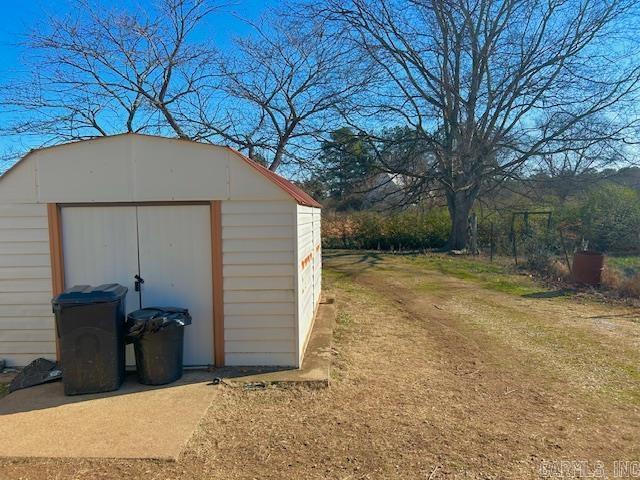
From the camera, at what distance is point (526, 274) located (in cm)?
1243

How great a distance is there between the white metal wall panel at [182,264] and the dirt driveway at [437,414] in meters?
0.84

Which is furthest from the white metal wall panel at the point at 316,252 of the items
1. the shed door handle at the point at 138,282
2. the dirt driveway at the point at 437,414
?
the shed door handle at the point at 138,282

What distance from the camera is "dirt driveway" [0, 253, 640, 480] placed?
300 centimetres

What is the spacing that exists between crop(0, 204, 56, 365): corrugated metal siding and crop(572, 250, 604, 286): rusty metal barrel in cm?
1097

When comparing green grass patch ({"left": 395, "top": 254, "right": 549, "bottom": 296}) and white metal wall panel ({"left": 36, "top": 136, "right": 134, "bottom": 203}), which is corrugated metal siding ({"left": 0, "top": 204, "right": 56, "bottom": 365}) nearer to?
white metal wall panel ({"left": 36, "top": 136, "right": 134, "bottom": 203})

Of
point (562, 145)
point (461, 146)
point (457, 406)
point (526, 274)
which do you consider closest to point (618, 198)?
point (562, 145)

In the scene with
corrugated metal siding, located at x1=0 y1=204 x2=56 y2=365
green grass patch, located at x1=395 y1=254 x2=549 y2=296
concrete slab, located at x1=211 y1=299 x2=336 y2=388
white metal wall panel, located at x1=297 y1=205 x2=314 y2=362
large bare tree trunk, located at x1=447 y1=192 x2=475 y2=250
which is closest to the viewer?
concrete slab, located at x1=211 y1=299 x2=336 y2=388

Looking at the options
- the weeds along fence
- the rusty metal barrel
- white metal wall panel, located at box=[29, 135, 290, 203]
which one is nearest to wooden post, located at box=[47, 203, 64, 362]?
white metal wall panel, located at box=[29, 135, 290, 203]

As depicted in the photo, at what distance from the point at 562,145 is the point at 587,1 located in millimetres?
5344

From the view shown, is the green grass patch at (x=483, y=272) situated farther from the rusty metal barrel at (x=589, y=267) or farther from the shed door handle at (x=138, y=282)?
the shed door handle at (x=138, y=282)

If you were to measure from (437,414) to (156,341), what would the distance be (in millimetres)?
2803

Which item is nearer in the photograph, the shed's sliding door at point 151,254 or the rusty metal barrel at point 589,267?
the shed's sliding door at point 151,254

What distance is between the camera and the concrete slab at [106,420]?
3.18 m

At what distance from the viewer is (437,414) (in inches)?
151
